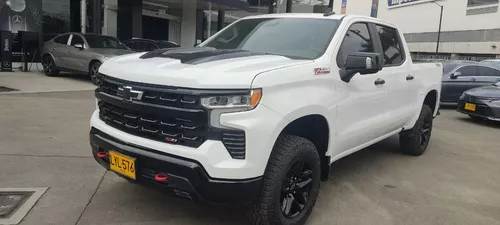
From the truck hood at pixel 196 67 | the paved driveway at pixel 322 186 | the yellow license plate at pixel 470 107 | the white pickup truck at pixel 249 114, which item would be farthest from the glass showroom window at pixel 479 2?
the truck hood at pixel 196 67

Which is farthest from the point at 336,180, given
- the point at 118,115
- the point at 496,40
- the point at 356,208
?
the point at 496,40

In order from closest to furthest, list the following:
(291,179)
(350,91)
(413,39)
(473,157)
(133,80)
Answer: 1. (133,80)
2. (291,179)
3. (350,91)
4. (473,157)
5. (413,39)

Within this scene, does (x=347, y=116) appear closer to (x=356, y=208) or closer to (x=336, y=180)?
(x=356, y=208)

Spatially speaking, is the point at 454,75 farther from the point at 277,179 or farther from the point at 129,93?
the point at 129,93

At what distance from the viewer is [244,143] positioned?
9.49ft

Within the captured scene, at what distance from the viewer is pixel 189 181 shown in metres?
2.92

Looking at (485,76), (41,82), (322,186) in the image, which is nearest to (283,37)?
(322,186)

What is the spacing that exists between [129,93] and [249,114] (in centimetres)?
93

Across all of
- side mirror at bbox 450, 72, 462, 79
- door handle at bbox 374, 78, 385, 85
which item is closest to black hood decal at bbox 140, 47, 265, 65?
door handle at bbox 374, 78, 385, 85

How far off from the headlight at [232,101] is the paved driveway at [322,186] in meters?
1.23

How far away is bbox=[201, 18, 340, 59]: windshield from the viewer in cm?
402

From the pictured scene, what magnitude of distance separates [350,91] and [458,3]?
58591mm

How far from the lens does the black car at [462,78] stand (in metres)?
12.2

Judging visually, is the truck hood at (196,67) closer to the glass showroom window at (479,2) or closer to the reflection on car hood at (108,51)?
the reflection on car hood at (108,51)
